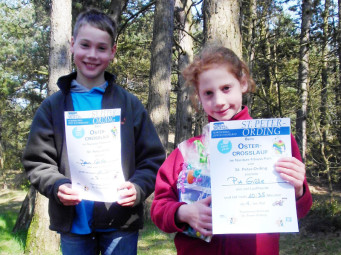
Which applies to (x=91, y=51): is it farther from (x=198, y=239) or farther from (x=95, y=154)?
(x=198, y=239)

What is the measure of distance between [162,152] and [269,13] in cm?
948

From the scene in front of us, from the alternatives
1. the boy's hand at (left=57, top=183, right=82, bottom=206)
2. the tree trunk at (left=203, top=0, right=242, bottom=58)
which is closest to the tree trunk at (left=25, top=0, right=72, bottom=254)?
the tree trunk at (left=203, top=0, right=242, bottom=58)

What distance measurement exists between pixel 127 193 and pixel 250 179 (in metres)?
0.74

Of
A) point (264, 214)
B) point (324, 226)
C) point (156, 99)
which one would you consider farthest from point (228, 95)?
point (324, 226)

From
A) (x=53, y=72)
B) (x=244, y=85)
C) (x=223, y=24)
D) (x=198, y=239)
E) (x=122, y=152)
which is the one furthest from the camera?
(x=53, y=72)

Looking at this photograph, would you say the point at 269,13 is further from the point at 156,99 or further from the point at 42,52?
the point at 42,52

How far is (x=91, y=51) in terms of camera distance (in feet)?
7.00

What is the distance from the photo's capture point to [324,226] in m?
8.47

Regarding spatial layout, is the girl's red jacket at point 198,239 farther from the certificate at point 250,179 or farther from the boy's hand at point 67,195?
the boy's hand at point 67,195

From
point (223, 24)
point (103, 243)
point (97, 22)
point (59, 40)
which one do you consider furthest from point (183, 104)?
point (103, 243)

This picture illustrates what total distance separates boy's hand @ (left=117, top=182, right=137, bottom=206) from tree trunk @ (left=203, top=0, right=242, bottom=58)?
1.62 meters

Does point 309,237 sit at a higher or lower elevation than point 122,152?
lower

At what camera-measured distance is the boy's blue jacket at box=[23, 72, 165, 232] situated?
2.05m

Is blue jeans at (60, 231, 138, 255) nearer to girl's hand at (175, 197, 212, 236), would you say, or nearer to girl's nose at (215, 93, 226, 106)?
girl's hand at (175, 197, 212, 236)
